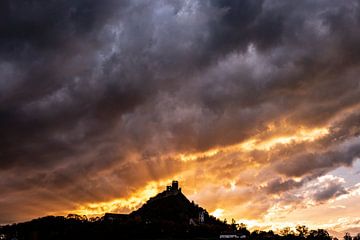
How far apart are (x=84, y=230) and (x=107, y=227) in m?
9.76

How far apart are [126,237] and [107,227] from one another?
17.4 metres

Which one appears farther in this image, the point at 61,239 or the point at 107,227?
the point at 107,227

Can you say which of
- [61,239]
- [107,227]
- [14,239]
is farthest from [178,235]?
[14,239]

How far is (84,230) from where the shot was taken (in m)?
198

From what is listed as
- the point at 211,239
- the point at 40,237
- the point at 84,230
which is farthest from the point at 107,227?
the point at 211,239

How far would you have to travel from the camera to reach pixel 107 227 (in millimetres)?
199625

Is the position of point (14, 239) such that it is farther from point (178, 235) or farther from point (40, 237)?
point (178, 235)

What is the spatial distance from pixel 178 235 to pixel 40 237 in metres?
57.7

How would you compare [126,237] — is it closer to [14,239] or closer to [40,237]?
[40,237]

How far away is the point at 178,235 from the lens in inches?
7456

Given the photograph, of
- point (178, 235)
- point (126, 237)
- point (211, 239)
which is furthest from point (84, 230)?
point (211, 239)

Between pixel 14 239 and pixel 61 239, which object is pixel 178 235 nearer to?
pixel 61 239

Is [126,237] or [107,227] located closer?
[126,237]

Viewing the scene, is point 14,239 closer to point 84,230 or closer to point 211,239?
point 84,230
